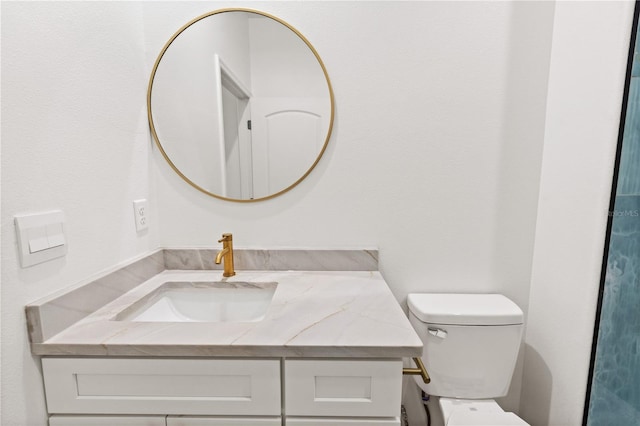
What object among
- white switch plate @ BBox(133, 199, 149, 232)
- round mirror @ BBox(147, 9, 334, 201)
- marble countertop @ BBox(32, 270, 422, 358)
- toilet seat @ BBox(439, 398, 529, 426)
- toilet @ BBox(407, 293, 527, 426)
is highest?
round mirror @ BBox(147, 9, 334, 201)

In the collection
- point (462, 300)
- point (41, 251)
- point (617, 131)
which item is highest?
point (617, 131)

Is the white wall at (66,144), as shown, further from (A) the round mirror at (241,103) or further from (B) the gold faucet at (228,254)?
(B) the gold faucet at (228,254)

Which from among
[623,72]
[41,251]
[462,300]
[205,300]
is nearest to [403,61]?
[623,72]

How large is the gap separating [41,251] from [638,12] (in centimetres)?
163

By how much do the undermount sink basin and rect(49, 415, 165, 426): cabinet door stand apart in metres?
0.37

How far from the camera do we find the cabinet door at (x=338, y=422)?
79cm

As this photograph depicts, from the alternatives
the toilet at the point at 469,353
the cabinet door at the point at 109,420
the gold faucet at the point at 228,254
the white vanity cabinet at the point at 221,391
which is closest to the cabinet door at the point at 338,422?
the white vanity cabinet at the point at 221,391

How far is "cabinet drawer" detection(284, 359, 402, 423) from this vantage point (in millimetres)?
771

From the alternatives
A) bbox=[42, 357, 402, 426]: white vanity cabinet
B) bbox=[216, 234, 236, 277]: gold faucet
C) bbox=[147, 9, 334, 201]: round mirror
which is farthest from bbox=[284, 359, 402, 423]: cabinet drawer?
bbox=[147, 9, 334, 201]: round mirror

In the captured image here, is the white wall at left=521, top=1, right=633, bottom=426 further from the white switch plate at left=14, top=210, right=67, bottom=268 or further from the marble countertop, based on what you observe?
the white switch plate at left=14, top=210, right=67, bottom=268

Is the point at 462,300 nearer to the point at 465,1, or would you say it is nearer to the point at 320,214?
the point at 320,214

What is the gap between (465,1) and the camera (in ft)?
3.89

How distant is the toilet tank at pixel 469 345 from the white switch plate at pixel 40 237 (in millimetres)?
1089

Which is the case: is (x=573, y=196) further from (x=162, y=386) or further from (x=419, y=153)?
(x=162, y=386)
